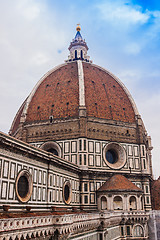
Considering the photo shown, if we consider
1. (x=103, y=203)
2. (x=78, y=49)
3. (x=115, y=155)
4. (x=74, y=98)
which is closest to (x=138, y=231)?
(x=103, y=203)

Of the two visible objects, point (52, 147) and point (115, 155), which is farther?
point (115, 155)

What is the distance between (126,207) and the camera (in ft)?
107

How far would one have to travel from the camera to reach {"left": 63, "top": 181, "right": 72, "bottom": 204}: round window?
2902cm

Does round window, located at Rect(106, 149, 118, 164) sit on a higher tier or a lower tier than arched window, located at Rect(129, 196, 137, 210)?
higher

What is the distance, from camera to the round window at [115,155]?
37594 millimetres

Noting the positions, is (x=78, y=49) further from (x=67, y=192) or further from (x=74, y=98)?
(x=67, y=192)

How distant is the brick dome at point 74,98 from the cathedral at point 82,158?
0.49 ft

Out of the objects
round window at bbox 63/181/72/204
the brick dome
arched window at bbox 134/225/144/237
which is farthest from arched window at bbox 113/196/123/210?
the brick dome

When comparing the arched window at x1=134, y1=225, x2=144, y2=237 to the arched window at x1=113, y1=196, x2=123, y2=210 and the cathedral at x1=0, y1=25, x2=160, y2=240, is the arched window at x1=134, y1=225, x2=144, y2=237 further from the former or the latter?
the arched window at x1=113, y1=196, x2=123, y2=210

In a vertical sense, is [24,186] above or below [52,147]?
below

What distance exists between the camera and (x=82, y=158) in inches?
1366

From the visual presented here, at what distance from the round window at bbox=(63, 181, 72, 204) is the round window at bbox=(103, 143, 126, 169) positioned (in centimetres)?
889

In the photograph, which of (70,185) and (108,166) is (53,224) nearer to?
(70,185)

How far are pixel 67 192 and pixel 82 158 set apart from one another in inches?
233
